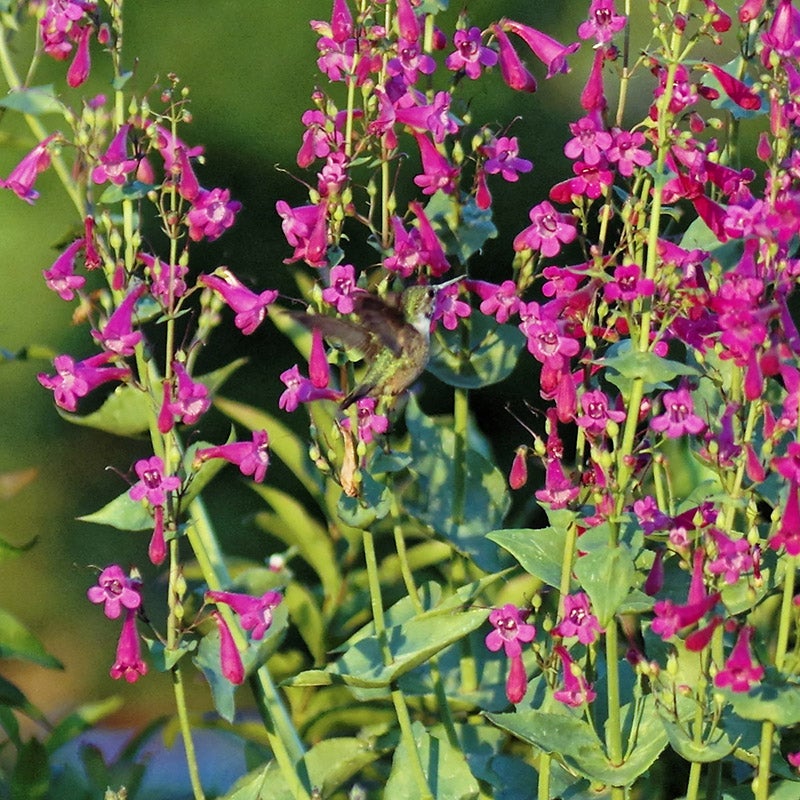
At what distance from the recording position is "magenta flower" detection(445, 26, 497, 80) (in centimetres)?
280

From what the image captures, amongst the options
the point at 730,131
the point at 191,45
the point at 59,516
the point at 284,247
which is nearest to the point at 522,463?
the point at 730,131

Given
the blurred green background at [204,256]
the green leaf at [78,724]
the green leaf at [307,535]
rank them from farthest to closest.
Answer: the blurred green background at [204,256] < the green leaf at [307,535] < the green leaf at [78,724]

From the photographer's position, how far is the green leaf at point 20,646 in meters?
3.34

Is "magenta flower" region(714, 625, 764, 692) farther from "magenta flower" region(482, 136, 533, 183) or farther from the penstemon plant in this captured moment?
"magenta flower" region(482, 136, 533, 183)

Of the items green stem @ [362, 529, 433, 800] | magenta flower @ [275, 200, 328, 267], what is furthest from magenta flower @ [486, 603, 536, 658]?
magenta flower @ [275, 200, 328, 267]

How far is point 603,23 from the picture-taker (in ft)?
8.29

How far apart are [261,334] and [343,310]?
7.57 ft

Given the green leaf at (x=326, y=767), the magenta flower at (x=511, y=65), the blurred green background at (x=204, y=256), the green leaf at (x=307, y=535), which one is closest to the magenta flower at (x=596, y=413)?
the magenta flower at (x=511, y=65)

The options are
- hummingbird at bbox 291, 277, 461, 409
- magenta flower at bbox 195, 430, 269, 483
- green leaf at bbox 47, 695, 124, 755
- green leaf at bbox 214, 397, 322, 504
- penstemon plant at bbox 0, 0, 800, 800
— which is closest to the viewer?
penstemon plant at bbox 0, 0, 800, 800

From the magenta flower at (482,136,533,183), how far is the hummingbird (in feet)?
0.92

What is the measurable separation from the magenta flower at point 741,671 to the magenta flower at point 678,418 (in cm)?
35

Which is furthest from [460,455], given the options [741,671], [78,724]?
[78,724]

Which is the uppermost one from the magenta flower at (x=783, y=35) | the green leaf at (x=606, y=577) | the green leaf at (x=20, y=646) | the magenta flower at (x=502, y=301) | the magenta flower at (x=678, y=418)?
the magenta flower at (x=783, y=35)

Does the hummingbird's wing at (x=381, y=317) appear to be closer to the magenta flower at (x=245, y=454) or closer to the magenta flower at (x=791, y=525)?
the magenta flower at (x=245, y=454)
